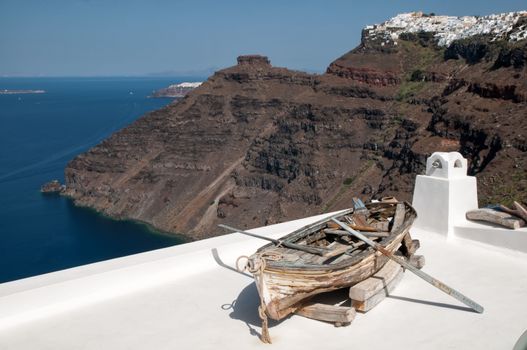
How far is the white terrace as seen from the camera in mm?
4590

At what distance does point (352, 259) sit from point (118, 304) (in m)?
2.29

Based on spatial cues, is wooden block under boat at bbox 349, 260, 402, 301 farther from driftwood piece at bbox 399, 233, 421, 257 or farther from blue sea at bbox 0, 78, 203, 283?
blue sea at bbox 0, 78, 203, 283

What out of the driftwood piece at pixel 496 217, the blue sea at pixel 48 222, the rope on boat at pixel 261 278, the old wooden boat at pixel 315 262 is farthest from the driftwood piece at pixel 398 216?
the blue sea at pixel 48 222

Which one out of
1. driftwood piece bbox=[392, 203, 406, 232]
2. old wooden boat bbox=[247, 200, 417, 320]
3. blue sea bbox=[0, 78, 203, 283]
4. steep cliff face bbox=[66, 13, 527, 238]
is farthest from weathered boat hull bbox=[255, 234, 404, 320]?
blue sea bbox=[0, 78, 203, 283]

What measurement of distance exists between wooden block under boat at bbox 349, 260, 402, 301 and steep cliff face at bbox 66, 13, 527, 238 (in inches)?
1009

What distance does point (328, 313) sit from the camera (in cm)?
475

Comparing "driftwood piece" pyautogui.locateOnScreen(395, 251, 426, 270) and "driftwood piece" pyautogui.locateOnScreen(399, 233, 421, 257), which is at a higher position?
"driftwood piece" pyautogui.locateOnScreen(399, 233, 421, 257)

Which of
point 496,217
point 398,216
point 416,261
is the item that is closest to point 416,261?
point 416,261

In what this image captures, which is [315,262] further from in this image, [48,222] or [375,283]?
[48,222]

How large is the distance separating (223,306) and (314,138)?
46.8 metres

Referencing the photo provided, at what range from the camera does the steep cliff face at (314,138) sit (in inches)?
1451

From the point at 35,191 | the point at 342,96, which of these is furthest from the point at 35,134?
the point at 342,96

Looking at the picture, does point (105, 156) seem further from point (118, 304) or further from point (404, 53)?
point (118, 304)

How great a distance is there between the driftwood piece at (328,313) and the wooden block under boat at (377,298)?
96 millimetres
